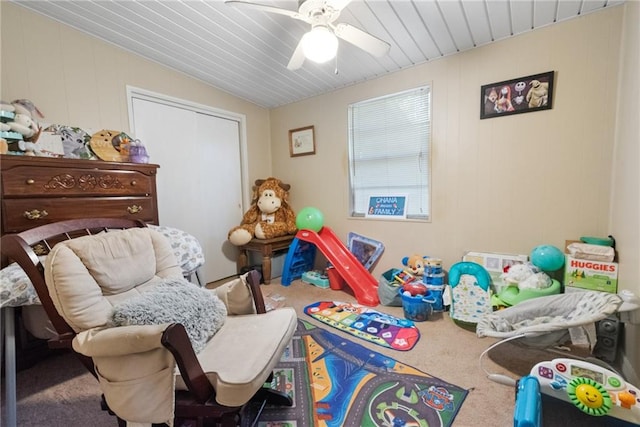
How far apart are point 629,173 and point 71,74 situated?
149 inches

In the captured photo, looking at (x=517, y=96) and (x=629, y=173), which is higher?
(x=517, y=96)

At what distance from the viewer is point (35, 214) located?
1.56 meters

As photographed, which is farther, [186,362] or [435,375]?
[435,375]

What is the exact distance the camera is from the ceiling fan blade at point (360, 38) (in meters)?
1.51

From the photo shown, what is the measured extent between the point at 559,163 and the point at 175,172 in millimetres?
3358

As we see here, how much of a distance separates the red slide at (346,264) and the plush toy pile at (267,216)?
30 cm

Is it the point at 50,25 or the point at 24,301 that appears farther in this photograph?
the point at 50,25

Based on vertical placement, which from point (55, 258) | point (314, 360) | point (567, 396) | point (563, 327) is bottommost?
point (314, 360)

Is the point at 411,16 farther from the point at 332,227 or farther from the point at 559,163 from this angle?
the point at 332,227

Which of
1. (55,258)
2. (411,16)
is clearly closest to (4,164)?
(55,258)

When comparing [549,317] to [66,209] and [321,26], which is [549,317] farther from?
[66,209]

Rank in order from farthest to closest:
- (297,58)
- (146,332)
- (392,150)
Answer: (392,150)
(297,58)
(146,332)

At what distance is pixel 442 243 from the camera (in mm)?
2494

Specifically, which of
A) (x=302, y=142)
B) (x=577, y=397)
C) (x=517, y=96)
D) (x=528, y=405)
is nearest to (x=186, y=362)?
(x=528, y=405)
